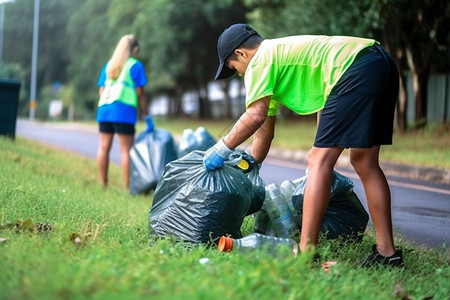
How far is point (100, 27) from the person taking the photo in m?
42.7

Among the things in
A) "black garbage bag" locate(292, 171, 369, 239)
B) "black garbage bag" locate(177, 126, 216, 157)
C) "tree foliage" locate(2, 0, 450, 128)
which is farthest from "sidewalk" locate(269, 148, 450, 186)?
"black garbage bag" locate(292, 171, 369, 239)

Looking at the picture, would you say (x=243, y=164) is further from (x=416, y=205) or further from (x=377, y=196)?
(x=416, y=205)

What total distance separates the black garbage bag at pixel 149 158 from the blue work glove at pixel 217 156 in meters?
3.05

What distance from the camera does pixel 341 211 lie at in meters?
4.59

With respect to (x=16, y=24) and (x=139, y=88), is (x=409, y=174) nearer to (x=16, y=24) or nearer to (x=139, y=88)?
(x=139, y=88)

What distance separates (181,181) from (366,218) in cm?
135

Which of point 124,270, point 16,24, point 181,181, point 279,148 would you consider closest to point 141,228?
point 181,181

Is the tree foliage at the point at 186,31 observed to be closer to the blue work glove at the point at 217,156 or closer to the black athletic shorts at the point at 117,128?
the black athletic shorts at the point at 117,128

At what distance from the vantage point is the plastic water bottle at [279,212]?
4.46 meters

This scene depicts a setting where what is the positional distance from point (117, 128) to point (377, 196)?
3999 mm

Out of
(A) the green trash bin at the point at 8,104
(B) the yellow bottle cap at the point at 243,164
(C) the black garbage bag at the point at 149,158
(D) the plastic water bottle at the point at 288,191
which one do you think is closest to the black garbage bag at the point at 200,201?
(B) the yellow bottle cap at the point at 243,164

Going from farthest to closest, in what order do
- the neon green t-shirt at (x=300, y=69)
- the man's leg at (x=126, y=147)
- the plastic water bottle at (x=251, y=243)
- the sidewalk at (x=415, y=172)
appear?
the sidewalk at (x=415, y=172) → the man's leg at (x=126, y=147) → the neon green t-shirt at (x=300, y=69) → the plastic water bottle at (x=251, y=243)

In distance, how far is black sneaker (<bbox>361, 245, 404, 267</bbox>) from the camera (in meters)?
3.93

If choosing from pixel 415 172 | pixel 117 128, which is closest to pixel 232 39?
pixel 117 128
